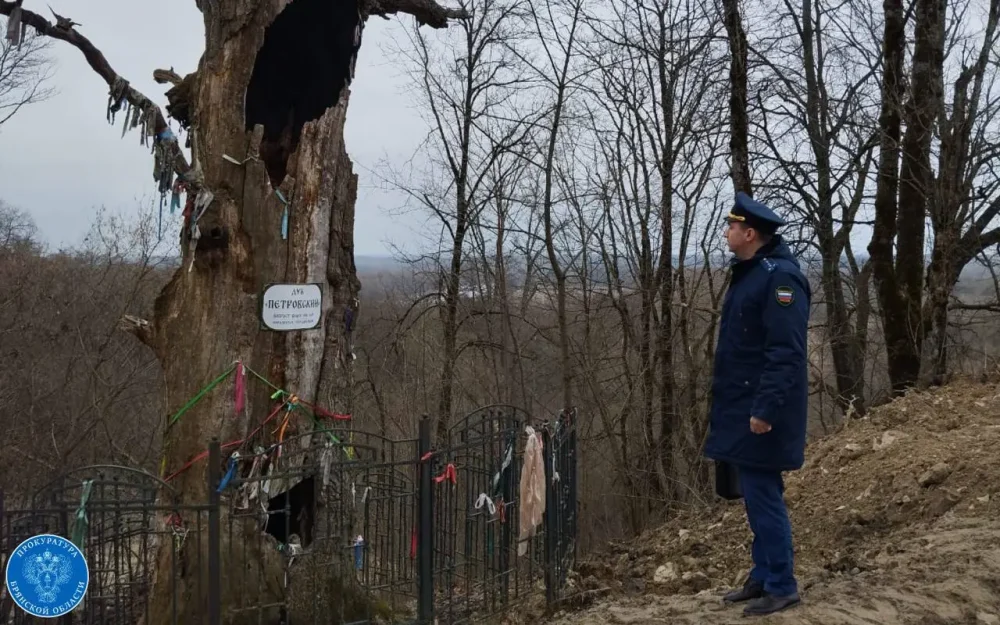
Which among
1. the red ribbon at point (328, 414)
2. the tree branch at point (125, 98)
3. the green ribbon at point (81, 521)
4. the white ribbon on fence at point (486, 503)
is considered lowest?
the white ribbon on fence at point (486, 503)

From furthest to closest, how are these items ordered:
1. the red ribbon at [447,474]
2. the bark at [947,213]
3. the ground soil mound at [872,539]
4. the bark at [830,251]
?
the bark at [830,251] → the bark at [947,213] → the red ribbon at [447,474] → the ground soil mound at [872,539]

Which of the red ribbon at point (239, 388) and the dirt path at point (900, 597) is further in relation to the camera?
the red ribbon at point (239, 388)

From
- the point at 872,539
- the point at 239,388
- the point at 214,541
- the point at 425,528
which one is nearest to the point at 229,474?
the point at 239,388

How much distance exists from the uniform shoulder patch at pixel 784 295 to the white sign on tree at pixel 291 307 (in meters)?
2.93

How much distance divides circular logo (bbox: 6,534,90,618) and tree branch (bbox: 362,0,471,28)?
3991 mm

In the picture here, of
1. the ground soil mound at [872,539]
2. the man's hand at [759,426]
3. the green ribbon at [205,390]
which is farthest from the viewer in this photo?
the green ribbon at [205,390]

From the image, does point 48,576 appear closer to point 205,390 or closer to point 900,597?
point 205,390

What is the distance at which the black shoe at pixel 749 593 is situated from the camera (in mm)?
4152

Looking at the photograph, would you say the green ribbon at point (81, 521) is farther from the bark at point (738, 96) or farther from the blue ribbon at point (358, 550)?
the bark at point (738, 96)

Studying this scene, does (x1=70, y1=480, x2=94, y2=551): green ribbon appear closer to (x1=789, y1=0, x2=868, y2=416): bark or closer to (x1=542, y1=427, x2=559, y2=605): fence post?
(x1=542, y1=427, x2=559, y2=605): fence post

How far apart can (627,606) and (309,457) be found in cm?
213

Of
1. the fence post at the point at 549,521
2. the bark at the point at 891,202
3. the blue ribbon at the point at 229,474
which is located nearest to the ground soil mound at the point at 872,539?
the fence post at the point at 549,521

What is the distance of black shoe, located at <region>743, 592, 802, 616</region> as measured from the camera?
12.6 ft

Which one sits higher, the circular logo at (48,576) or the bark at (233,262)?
the bark at (233,262)
